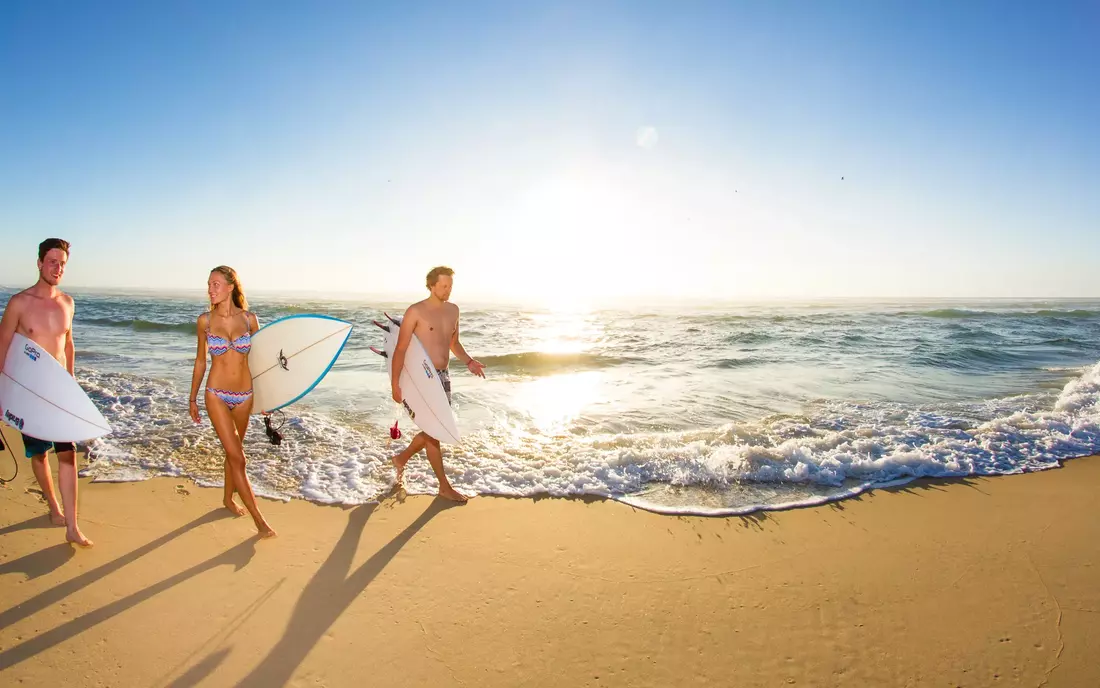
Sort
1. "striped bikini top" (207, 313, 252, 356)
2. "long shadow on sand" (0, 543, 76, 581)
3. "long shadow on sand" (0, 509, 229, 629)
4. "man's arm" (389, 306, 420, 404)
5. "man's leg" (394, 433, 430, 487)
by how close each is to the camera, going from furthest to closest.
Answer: "man's leg" (394, 433, 430, 487)
"man's arm" (389, 306, 420, 404)
"striped bikini top" (207, 313, 252, 356)
"long shadow on sand" (0, 543, 76, 581)
"long shadow on sand" (0, 509, 229, 629)

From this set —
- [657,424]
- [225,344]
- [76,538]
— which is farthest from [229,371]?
[657,424]

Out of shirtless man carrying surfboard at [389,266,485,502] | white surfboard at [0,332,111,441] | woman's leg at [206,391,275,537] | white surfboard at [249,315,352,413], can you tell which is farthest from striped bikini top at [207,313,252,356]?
shirtless man carrying surfboard at [389,266,485,502]

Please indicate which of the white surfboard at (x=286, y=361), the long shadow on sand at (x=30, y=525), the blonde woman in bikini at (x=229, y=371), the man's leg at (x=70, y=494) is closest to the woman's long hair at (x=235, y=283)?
the blonde woman in bikini at (x=229, y=371)

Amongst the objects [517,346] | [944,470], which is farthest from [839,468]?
[517,346]

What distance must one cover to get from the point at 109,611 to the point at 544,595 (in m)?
2.45

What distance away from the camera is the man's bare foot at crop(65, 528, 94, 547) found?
359 cm

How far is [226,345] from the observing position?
3.77 m

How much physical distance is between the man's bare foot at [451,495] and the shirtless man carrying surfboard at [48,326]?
2.42m

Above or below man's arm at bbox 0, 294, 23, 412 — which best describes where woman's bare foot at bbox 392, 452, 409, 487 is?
below

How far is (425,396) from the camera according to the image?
464cm

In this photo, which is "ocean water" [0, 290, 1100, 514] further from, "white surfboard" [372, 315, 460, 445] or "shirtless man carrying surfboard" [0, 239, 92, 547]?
"shirtless man carrying surfboard" [0, 239, 92, 547]

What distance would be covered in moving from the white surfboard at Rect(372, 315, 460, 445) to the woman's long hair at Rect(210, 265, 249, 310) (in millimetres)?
1223

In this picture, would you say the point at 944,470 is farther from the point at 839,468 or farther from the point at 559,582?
the point at 559,582

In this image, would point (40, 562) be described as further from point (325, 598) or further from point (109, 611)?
point (325, 598)
